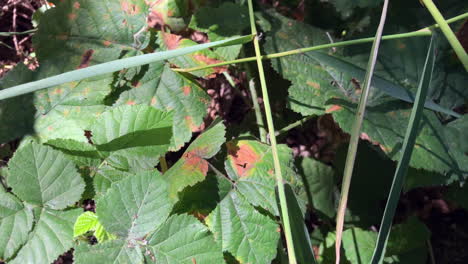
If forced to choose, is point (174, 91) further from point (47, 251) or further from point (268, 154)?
point (47, 251)

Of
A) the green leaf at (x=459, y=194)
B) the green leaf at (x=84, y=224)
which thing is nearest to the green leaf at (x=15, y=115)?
the green leaf at (x=84, y=224)

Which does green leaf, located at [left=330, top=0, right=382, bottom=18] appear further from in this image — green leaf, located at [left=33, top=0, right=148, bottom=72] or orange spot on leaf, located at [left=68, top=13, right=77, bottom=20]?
orange spot on leaf, located at [left=68, top=13, right=77, bottom=20]

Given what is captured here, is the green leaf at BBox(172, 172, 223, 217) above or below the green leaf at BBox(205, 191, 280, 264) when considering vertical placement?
above

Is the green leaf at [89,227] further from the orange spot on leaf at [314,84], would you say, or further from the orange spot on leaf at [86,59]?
the orange spot on leaf at [314,84]

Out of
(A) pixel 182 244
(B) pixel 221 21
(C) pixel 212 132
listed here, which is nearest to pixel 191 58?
(B) pixel 221 21

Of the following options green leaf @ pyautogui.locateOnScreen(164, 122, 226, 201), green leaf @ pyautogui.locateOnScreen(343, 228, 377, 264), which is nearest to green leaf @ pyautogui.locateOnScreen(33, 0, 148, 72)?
green leaf @ pyautogui.locateOnScreen(164, 122, 226, 201)

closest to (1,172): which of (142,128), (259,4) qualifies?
(142,128)
